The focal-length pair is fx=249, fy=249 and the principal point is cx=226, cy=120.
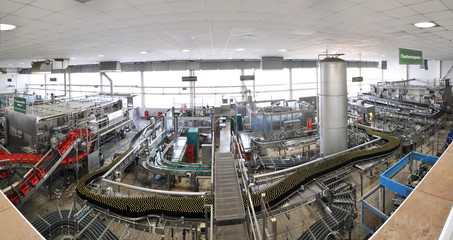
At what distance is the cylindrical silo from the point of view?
9.41m

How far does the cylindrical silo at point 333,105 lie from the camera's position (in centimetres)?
Result: 941

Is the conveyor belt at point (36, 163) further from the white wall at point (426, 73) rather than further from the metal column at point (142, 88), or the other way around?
the white wall at point (426, 73)

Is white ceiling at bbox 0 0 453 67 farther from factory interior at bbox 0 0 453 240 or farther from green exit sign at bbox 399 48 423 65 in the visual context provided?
green exit sign at bbox 399 48 423 65

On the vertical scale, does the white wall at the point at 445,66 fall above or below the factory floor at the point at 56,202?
above

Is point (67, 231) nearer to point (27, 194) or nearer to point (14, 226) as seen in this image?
point (27, 194)

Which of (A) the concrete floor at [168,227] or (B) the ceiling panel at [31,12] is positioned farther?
(A) the concrete floor at [168,227]

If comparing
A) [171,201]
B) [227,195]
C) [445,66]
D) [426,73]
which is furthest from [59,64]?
[426,73]

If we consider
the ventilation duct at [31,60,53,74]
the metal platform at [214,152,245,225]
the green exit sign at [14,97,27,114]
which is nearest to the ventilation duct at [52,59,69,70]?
the ventilation duct at [31,60,53,74]

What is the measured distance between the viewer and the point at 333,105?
951 cm

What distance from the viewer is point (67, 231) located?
619cm

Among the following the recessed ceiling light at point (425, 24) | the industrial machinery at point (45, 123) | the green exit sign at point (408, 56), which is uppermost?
the recessed ceiling light at point (425, 24)

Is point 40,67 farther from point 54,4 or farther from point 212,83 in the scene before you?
point 212,83

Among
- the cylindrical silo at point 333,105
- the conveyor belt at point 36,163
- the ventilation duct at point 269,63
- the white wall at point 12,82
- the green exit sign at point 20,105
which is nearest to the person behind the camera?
the conveyor belt at point 36,163

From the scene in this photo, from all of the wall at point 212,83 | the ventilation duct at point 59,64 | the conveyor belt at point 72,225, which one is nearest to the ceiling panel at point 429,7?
the conveyor belt at point 72,225
